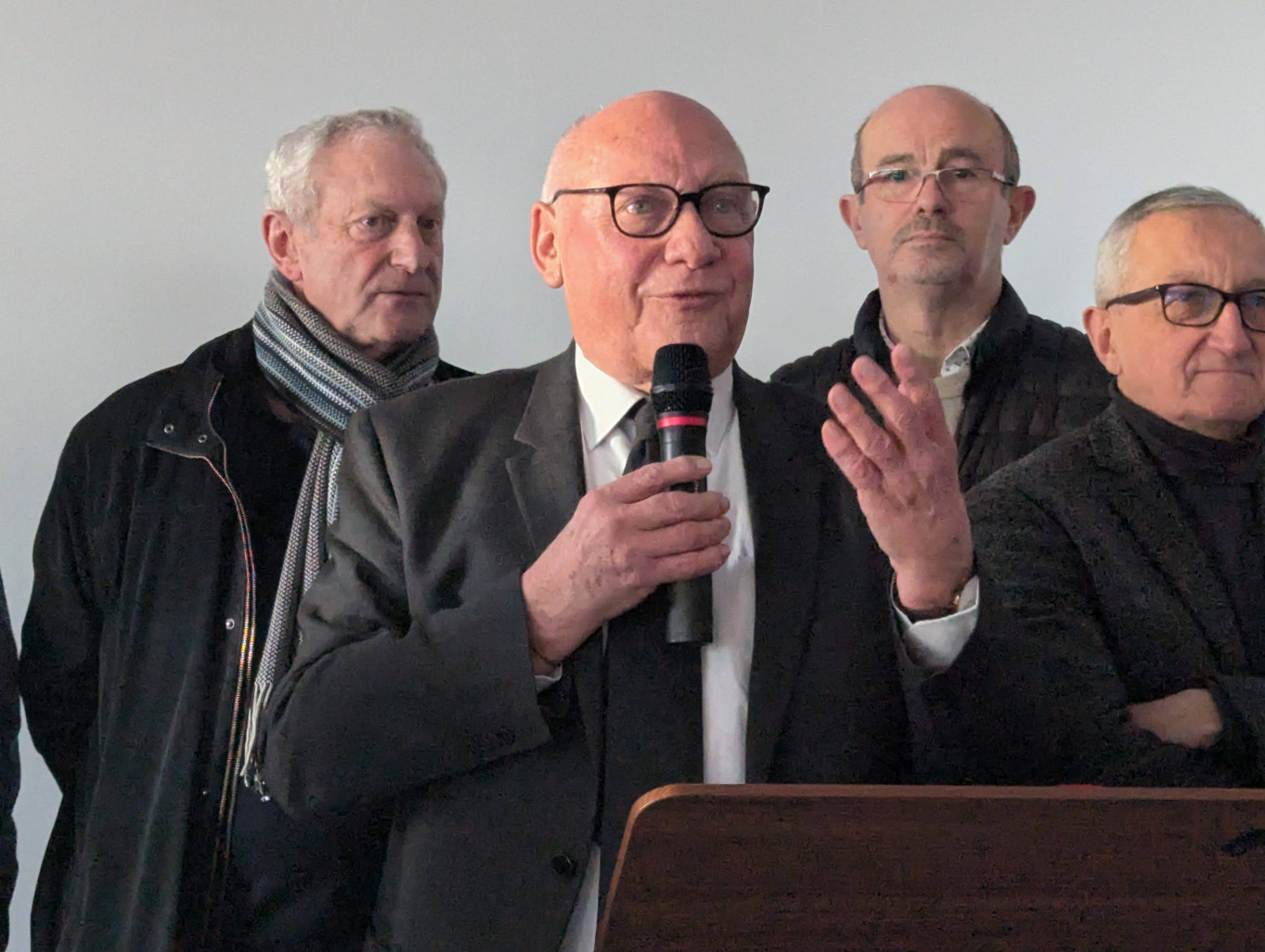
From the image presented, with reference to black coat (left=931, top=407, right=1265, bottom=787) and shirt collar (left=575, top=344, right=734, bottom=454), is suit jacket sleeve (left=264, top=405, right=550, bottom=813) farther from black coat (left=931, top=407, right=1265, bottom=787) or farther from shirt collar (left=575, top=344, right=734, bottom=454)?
black coat (left=931, top=407, right=1265, bottom=787)

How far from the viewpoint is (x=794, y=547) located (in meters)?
1.50

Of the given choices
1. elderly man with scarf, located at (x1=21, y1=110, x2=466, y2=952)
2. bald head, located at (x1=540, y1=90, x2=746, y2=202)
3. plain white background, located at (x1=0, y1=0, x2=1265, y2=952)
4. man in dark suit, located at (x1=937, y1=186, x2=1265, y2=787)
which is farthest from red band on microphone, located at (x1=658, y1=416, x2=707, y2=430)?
plain white background, located at (x1=0, y1=0, x2=1265, y2=952)

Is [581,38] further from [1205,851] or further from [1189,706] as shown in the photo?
[1205,851]

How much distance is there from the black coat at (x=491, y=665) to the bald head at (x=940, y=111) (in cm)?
120

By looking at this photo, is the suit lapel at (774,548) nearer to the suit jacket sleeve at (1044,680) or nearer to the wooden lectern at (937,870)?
the suit jacket sleeve at (1044,680)

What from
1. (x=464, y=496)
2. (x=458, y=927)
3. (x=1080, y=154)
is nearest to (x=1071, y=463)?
(x=464, y=496)

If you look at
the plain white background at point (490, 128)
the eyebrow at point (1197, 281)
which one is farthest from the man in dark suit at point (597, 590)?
the plain white background at point (490, 128)

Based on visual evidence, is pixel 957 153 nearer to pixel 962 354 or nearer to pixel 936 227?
pixel 936 227

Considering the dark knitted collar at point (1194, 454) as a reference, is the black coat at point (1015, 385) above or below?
above

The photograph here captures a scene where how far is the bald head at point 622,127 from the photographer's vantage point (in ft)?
5.10

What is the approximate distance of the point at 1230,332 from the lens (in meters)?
1.92

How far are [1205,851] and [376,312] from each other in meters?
1.73

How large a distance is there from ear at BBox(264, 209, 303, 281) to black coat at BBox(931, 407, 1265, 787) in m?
1.30

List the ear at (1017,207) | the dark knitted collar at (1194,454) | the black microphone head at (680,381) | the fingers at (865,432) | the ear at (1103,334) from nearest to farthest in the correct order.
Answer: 1. the fingers at (865,432)
2. the black microphone head at (680,381)
3. the dark knitted collar at (1194,454)
4. the ear at (1103,334)
5. the ear at (1017,207)
